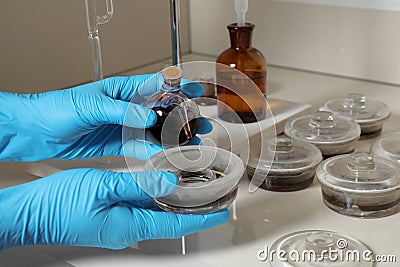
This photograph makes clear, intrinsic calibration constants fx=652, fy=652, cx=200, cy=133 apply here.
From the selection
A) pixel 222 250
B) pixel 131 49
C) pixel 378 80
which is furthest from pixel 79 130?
pixel 378 80

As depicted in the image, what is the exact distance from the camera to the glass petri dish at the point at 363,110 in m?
1.26

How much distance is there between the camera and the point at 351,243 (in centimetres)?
91

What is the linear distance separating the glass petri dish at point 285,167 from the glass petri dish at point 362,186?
43 millimetres

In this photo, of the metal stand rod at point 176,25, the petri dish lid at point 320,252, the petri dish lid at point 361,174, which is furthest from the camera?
the metal stand rod at point 176,25

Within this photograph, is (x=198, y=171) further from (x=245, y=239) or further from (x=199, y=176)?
(x=245, y=239)

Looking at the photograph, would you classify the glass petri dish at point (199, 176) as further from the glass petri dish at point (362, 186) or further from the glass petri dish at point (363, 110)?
the glass petri dish at point (363, 110)

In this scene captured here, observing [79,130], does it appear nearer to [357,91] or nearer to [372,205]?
[372,205]

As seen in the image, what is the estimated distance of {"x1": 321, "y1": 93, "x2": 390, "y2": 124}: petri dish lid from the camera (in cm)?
127

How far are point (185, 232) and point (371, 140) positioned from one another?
1.68ft

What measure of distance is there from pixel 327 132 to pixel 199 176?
35 centimetres

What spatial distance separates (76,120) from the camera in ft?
3.54

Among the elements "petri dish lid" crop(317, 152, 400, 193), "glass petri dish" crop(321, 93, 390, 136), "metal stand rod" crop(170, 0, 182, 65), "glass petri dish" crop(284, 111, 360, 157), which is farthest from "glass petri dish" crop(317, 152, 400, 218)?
"metal stand rod" crop(170, 0, 182, 65)

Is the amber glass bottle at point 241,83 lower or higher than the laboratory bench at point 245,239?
higher

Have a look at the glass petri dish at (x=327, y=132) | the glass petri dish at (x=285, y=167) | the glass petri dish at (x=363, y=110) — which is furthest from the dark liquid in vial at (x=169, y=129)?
the glass petri dish at (x=363, y=110)
